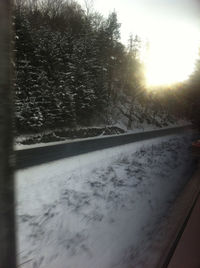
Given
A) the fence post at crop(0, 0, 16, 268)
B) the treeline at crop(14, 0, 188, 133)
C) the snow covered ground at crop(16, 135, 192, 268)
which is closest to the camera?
the fence post at crop(0, 0, 16, 268)

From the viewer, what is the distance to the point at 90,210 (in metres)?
7.63

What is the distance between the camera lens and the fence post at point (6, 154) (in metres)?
1.57

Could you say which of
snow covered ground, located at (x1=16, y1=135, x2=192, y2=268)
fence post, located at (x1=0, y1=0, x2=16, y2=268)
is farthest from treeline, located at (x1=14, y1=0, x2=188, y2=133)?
fence post, located at (x1=0, y1=0, x2=16, y2=268)

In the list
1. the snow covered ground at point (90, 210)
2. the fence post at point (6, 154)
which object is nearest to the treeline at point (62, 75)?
the snow covered ground at point (90, 210)

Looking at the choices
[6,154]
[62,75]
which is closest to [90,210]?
[6,154]

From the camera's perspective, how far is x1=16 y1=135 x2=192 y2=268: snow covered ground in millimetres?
5707

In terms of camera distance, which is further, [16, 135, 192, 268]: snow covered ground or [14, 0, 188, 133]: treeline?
[14, 0, 188, 133]: treeline

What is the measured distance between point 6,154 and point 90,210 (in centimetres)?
651

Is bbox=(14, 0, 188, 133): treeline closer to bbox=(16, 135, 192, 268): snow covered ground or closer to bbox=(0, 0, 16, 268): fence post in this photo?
bbox=(16, 135, 192, 268): snow covered ground

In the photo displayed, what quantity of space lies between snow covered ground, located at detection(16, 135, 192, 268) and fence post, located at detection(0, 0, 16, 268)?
1874mm

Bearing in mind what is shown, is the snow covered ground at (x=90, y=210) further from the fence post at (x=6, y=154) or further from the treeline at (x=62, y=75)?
the treeline at (x=62, y=75)

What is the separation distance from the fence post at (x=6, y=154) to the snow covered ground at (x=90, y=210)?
187 cm

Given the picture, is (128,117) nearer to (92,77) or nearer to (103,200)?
(92,77)

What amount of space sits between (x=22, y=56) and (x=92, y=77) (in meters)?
9.86
